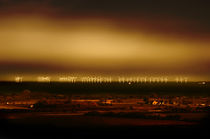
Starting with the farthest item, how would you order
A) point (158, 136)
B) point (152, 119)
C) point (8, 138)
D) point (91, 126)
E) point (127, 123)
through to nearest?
point (152, 119) < point (127, 123) < point (91, 126) < point (158, 136) < point (8, 138)

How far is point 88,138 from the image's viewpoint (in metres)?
20.1

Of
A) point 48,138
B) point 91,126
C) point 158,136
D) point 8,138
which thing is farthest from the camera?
point 91,126

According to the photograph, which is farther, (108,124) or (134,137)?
(108,124)

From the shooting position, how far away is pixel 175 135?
2127 cm

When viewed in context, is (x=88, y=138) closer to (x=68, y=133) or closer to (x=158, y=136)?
(x=68, y=133)

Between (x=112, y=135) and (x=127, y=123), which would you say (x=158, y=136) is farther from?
(x=127, y=123)

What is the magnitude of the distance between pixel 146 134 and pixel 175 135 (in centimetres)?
158

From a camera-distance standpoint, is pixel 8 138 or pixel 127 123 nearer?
pixel 8 138

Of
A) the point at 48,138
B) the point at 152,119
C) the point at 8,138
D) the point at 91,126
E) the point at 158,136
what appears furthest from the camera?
the point at 152,119

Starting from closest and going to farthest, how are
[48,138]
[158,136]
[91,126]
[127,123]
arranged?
[48,138], [158,136], [91,126], [127,123]

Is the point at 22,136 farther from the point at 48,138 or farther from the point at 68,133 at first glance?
the point at 68,133

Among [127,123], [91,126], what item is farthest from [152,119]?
[91,126]

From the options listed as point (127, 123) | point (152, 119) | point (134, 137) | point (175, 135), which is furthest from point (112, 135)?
point (152, 119)

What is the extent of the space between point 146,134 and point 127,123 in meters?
6.11
